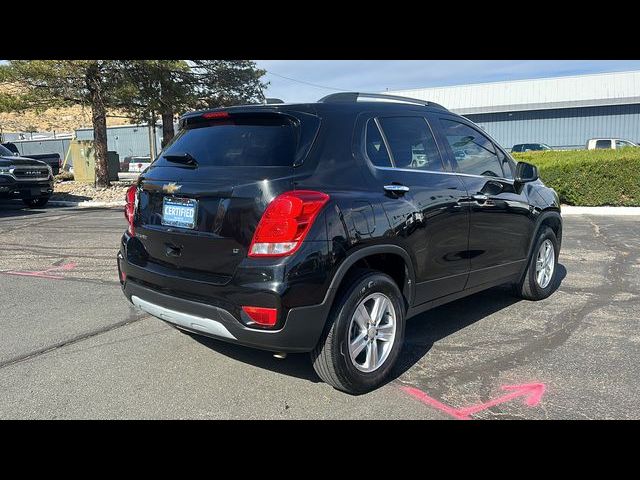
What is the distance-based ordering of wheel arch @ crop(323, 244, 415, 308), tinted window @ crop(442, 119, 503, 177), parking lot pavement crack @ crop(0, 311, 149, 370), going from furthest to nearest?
tinted window @ crop(442, 119, 503, 177) < parking lot pavement crack @ crop(0, 311, 149, 370) < wheel arch @ crop(323, 244, 415, 308)

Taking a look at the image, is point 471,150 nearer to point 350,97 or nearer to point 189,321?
point 350,97

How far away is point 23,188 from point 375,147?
13.0 m

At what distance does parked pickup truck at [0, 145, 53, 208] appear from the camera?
1330 centimetres

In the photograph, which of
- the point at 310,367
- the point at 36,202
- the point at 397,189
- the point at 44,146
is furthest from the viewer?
the point at 44,146

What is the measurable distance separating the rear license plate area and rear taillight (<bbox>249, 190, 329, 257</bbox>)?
514 mm

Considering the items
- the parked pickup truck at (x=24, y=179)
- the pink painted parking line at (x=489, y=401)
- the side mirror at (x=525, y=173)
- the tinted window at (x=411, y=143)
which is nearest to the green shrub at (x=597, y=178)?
the side mirror at (x=525, y=173)

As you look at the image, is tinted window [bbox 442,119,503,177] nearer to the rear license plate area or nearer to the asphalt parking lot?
the asphalt parking lot

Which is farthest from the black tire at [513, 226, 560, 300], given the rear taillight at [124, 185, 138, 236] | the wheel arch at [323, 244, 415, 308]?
the rear taillight at [124, 185, 138, 236]

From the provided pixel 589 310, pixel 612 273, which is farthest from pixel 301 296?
pixel 612 273

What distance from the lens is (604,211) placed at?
42.1ft

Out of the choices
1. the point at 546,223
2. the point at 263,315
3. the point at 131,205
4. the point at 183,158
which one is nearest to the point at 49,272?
the point at 131,205

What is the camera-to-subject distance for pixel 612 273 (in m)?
6.79

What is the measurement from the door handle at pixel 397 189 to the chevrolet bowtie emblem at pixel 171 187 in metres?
1.38
